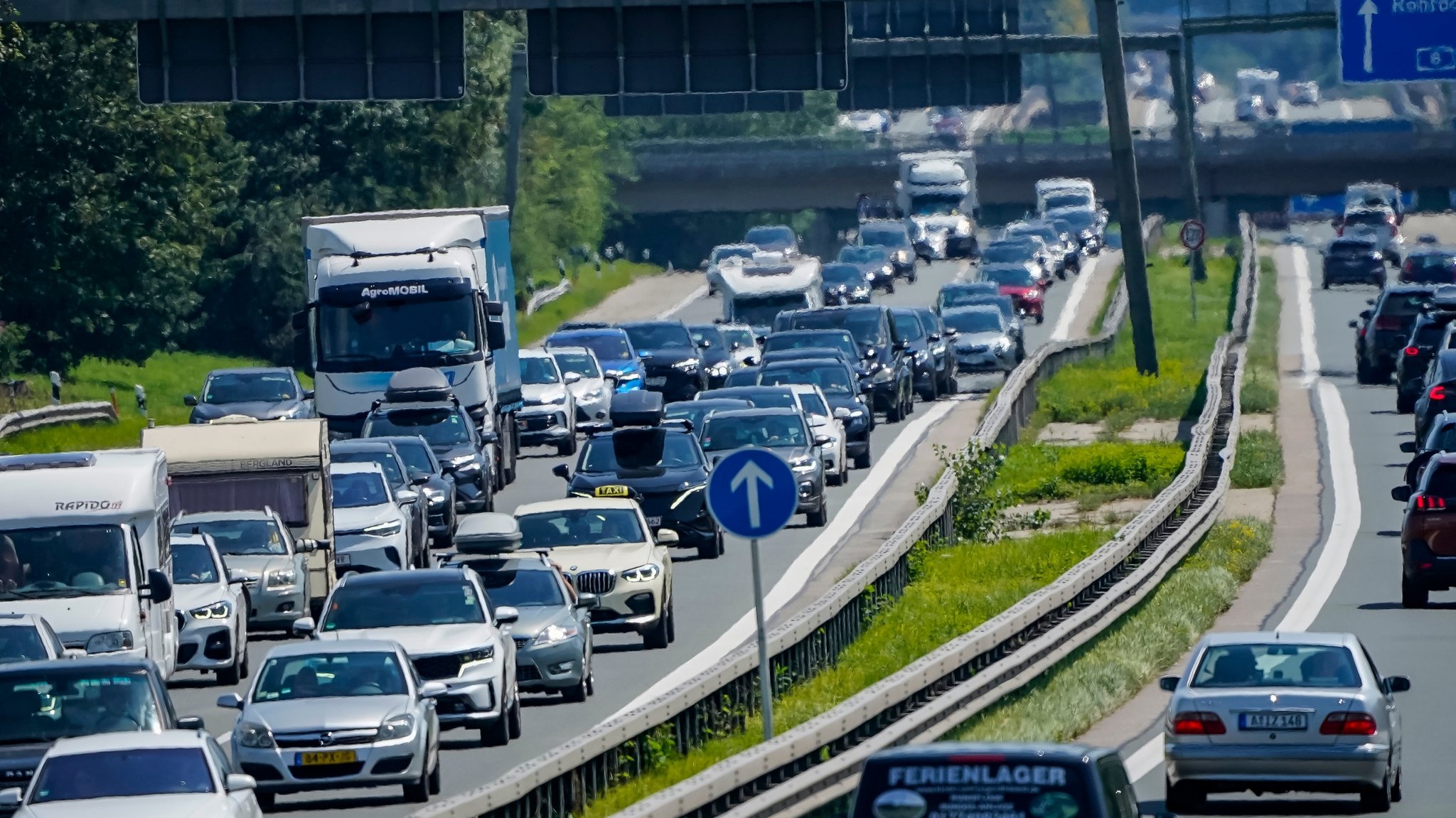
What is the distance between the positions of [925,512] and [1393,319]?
2252 centimetres

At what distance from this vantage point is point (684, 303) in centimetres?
9338

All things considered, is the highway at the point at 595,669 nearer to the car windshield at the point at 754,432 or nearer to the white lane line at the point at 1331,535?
the car windshield at the point at 754,432

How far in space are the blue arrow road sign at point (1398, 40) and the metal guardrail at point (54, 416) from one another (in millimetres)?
24173

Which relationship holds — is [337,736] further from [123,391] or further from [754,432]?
[123,391]

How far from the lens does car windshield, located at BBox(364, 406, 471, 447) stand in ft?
123

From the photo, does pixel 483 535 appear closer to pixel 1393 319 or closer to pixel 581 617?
pixel 581 617

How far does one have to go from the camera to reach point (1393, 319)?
51.8 metres

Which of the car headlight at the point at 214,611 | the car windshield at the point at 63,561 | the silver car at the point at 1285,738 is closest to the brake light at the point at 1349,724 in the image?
the silver car at the point at 1285,738

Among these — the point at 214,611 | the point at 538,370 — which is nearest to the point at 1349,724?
the point at 214,611

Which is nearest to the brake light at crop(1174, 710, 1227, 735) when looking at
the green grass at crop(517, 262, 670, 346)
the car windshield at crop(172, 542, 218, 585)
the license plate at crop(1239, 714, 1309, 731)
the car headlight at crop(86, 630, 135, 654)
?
the license plate at crop(1239, 714, 1309, 731)

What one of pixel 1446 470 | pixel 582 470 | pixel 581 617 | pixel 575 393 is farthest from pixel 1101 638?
pixel 575 393

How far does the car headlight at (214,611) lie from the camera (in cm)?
2647

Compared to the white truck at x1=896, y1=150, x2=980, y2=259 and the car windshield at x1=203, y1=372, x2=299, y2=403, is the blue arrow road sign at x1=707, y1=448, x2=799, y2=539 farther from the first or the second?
the white truck at x1=896, y1=150, x2=980, y2=259

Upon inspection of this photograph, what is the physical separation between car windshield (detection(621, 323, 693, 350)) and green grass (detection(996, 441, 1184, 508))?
1182 centimetres
